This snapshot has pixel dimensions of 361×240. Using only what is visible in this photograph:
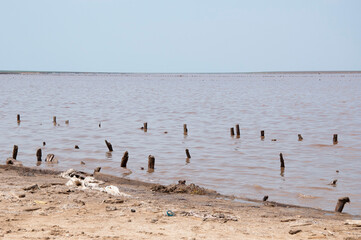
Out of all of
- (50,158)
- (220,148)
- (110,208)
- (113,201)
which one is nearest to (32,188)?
(113,201)

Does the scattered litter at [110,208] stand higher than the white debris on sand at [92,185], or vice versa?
the scattered litter at [110,208]

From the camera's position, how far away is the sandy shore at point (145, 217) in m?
9.00

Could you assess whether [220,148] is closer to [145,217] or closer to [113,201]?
[113,201]

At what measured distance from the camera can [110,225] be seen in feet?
31.2

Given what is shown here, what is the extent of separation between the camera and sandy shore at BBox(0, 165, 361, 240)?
29.5 feet

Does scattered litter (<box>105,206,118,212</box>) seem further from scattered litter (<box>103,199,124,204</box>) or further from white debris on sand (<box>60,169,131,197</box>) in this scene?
white debris on sand (<box>60,169,131,197</box>)

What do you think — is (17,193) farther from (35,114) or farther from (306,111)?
(306,111)

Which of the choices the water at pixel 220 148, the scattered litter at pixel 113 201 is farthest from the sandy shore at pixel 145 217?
the water at pixel 220 148

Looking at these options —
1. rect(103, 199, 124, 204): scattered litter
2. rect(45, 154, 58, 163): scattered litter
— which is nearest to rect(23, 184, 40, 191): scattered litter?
rect(103, 199, 124, 204): scattered litter

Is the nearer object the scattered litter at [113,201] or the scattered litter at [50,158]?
the scattered litter at [113,201]

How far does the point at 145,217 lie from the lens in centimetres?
1020

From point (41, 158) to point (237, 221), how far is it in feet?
43.7

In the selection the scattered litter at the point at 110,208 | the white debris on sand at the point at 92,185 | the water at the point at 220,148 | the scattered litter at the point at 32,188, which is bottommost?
the water at the point at 220,148

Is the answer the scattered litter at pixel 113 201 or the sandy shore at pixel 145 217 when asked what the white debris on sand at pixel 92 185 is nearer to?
the sandy shore at pixel 145 217
